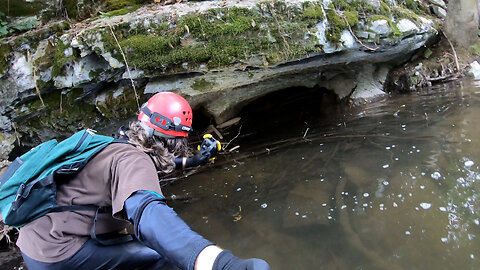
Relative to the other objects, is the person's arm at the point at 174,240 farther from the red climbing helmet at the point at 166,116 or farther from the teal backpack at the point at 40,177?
the red climbing helmet at the point at 166,116

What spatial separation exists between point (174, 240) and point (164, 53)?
13.6ft

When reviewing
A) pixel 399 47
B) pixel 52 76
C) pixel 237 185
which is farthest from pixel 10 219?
pixel 399 47

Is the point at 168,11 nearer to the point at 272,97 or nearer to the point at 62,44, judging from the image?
the point at 62,44

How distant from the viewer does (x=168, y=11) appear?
5367 mm

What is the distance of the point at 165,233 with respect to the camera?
1.65 m

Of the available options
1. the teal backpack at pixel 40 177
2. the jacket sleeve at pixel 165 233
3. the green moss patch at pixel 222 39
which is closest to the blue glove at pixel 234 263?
the jacket sleeve at pixel 165 233

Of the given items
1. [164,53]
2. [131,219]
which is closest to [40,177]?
[131,219]

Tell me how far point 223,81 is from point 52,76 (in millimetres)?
2922

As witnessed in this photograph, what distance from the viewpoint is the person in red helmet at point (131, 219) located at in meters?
1.63

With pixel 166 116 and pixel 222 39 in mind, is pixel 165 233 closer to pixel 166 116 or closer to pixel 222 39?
pixel 166 116

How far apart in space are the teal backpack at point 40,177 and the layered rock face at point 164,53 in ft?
10.4

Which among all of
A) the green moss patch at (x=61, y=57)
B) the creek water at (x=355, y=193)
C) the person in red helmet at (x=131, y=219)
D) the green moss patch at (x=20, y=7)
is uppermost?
the green moss patch at (x=20, y=7)

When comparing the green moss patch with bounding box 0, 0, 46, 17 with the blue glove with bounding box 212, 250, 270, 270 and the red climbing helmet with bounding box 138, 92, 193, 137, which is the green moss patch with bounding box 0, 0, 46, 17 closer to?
the red climbing helmet with bounding box 138, 92, 193, 137

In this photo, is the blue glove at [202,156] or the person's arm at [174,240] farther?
the blue glove at [202,156]
